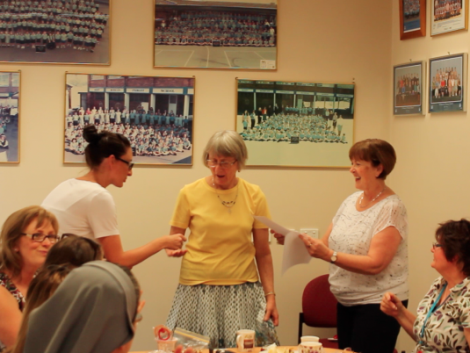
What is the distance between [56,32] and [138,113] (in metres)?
0.77

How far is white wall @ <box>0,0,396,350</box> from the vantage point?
11.9 feet

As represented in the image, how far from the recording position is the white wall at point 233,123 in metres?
3.62

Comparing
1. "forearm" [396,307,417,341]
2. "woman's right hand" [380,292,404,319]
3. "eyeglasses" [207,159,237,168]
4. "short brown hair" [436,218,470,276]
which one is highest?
"eyeglasses" [207,159,237,168]

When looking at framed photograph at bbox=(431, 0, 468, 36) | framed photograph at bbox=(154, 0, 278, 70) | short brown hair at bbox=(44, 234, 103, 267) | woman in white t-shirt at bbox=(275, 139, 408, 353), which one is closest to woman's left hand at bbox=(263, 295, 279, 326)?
woman in white t-shirt at bbox=(275, 139, 408, 353)

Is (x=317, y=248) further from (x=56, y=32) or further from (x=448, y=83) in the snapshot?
(x=56, y=32)

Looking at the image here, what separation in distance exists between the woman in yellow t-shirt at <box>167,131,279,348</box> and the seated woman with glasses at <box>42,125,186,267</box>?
0.57 feet

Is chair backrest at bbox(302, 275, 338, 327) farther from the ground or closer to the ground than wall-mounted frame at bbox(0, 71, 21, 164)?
→ closer to the ground

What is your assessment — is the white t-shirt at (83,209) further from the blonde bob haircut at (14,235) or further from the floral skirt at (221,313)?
the floral skirt at (221,313)

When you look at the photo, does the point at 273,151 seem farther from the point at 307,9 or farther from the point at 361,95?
the point at 307,9

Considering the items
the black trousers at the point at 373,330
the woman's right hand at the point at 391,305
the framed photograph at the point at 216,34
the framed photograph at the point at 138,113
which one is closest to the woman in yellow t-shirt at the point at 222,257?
the black trousers at the point at 373,330

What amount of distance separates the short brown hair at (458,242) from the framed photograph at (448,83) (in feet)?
3.64

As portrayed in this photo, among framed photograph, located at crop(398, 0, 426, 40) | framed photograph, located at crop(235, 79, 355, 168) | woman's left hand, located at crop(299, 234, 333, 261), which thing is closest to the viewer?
woman's left hand, located at crop(299, 234, 333, 261)

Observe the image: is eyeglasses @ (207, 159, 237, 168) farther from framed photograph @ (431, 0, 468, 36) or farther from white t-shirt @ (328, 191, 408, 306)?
framed photograph @ (431, 0, 468, 36)

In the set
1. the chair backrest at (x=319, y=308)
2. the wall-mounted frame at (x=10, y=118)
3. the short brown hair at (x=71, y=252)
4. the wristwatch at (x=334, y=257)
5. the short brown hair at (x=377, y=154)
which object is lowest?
the chair backrest at (x=319, y=308)
